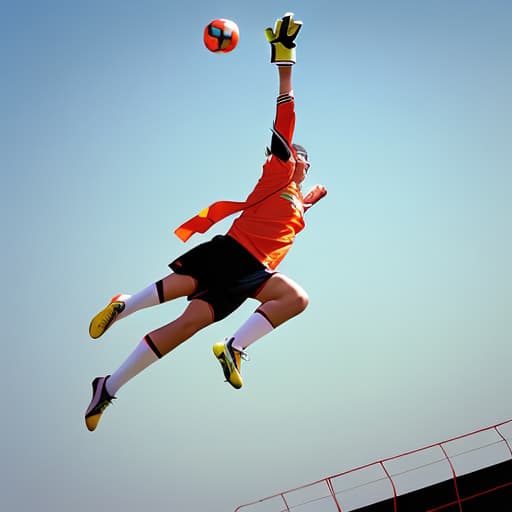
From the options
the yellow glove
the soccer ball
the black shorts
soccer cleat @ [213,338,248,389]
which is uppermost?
the soccer ball

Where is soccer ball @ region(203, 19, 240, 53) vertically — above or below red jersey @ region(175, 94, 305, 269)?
above

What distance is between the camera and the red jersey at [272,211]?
452 cm

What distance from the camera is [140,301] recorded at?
4391mm

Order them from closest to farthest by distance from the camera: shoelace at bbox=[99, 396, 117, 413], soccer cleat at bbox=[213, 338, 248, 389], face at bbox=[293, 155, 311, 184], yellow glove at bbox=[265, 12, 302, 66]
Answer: soccer cleat at bbox=[213, 338, 248, 389], shoelace at bbox=[99, 396, 117, 413], yellow glove at bbox=[265, 12, 302, 66], face at bbox=[293, 155, 311, 184]

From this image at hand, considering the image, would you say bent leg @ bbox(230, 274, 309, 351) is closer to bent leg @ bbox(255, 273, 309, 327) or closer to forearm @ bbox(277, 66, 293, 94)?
bent leg @ bbox(255, 273, 309, 327)

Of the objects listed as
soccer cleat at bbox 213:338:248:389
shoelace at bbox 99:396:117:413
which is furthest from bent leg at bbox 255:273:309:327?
shoelace at bbox 99:396:117:413

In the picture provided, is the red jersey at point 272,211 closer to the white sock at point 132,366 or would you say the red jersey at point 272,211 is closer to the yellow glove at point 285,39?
the yellow glove at point 285,39

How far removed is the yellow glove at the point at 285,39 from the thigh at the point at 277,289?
3.89ft

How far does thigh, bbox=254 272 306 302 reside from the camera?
4406mm

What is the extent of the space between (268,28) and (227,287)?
4.76ft

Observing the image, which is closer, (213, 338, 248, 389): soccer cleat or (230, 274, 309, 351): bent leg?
(213, 338, 248, 389): soccer cleat

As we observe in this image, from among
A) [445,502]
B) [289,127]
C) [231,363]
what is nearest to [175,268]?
[231,363]

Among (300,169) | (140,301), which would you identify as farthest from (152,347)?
(300,169)

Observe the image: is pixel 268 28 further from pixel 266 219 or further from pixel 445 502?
pixel 445 502
